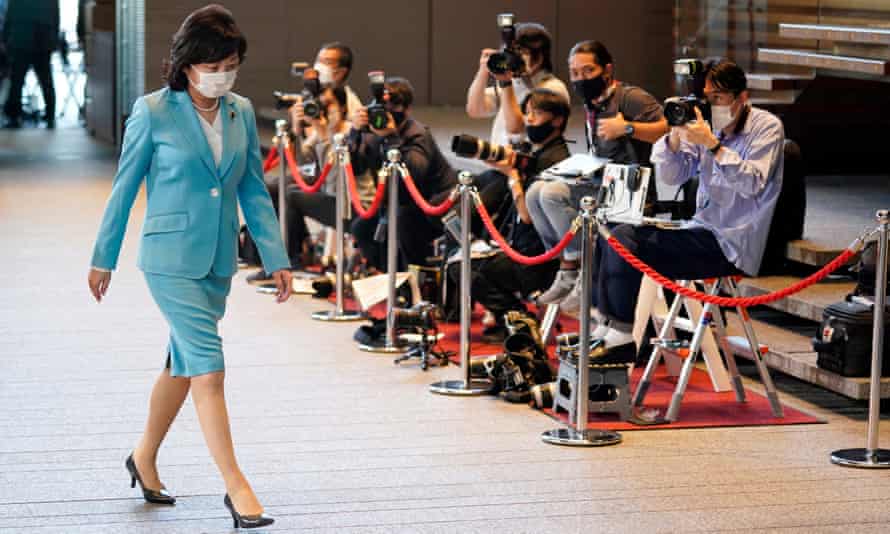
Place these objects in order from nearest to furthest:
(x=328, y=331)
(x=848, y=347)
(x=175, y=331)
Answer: (x=175, y=331), (x=848, y=347), (x=328, y=331)

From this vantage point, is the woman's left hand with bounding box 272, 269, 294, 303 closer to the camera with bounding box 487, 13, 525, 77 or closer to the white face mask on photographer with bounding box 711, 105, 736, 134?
the white face mask on photographer with bounding box 711, 105, 736, 134

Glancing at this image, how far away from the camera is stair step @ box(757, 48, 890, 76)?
9062 millimetres

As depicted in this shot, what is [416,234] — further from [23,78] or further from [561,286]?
[23,78]

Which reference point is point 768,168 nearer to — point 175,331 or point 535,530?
point 535,530

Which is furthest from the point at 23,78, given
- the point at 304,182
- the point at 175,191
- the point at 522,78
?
the point at 175,191

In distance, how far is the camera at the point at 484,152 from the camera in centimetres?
680

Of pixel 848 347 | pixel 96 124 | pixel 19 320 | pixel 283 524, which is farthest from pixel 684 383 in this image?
pixel 96 124

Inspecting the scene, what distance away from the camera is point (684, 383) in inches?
231

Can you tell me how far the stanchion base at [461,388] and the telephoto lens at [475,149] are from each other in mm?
1003

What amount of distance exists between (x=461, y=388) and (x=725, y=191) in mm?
1315

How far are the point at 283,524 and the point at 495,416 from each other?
5.09 feet

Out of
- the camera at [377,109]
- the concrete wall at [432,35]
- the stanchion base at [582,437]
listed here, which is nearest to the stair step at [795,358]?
the stanchion base at [582,437]

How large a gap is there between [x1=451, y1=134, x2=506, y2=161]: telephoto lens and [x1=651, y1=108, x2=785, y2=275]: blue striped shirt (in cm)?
100

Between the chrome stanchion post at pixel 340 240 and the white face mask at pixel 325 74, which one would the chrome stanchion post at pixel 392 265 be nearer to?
the chrome stanchion post at pixel 340 240
